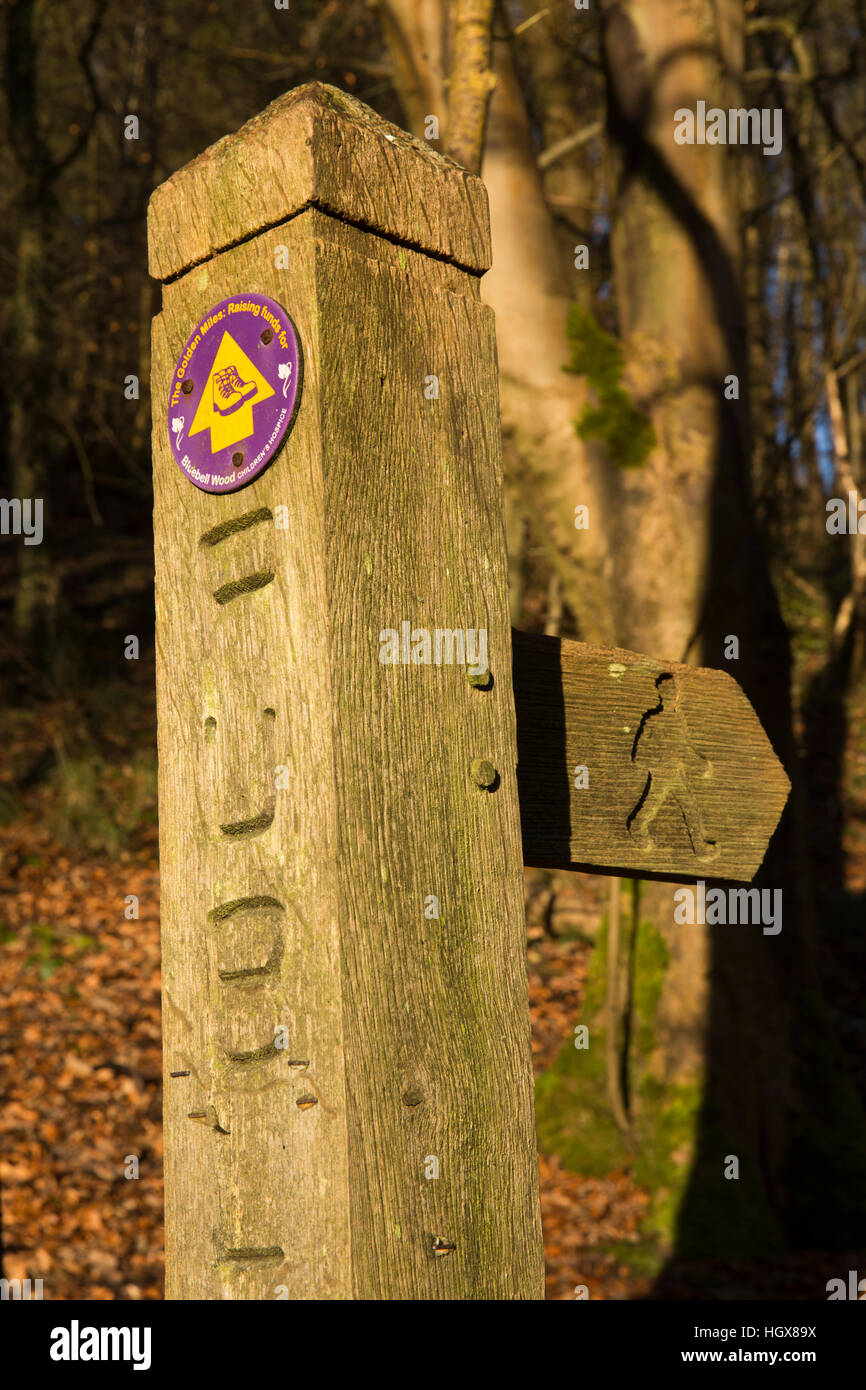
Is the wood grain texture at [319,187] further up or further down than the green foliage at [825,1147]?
further up

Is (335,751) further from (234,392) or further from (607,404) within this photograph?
(607,404)

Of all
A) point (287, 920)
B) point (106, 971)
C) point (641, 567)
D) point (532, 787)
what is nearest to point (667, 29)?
point (641, 567)

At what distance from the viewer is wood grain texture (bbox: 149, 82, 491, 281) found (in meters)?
1.13

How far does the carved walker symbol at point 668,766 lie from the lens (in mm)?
1521

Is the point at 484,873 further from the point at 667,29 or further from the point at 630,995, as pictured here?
the point at 667,29

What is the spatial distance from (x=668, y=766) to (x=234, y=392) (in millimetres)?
789

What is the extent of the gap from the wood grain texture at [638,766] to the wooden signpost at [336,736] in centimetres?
20

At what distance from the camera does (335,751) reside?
Answer: 1026mm

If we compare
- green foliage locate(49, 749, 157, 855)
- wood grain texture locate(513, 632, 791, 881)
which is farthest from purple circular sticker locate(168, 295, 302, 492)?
green foliage locate(49, 749, 157, 855)

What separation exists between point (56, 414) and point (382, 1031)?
1149 centimetres

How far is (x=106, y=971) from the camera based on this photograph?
7195 millimetres

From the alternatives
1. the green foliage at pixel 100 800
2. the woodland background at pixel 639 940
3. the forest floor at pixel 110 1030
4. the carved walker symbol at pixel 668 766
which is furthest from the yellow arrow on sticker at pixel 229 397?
the green foliage at pixel 100 800

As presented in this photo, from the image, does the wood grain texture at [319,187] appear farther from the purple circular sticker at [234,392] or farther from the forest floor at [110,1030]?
the forest floor at [110,1030]

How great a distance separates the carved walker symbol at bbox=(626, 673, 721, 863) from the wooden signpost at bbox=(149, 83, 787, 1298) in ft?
1.26
